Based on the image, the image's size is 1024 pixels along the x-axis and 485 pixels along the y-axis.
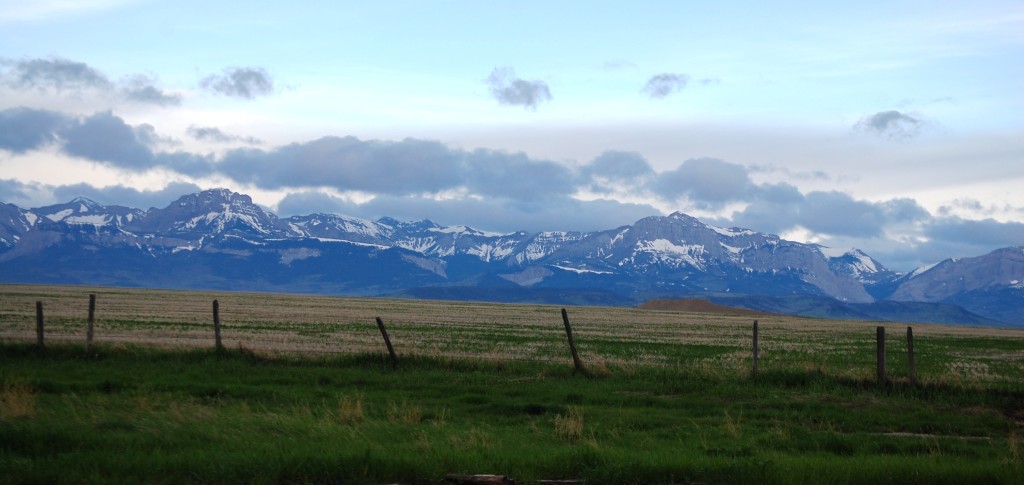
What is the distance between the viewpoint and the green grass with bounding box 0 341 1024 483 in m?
12.1

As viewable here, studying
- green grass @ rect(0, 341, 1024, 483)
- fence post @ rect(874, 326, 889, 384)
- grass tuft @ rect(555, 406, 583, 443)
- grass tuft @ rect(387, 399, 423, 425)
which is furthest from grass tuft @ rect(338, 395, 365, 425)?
fence post @ rect(874, 326, 889, 384)

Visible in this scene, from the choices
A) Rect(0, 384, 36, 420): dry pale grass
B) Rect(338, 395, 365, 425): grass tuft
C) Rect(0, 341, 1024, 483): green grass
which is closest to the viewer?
Rect(0, 341, 1024, 483): green grass

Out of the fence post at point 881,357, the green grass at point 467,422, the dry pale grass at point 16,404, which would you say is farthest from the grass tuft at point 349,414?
the fence post at point 881,357

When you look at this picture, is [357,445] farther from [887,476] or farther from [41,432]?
[887,476]

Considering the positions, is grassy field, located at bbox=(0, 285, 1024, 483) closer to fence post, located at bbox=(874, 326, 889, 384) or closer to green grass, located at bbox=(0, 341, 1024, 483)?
green grass, located at bbox=(0, 341, 1024, 483)

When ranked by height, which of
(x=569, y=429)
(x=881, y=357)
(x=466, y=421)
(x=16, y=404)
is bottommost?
(x=466, y=421)

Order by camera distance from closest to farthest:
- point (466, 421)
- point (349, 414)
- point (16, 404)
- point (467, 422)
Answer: point (16, 404), point (349, 414), point (467, 422), point (466, 421)

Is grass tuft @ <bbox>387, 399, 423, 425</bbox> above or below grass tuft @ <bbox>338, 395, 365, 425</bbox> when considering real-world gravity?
below

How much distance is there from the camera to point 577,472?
40.4 ft

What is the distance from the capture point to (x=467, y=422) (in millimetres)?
16500

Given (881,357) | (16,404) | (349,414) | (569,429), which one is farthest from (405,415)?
(881,357)

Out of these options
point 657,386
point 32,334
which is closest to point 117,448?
point 657,386

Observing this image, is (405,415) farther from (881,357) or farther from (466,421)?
(881,357)

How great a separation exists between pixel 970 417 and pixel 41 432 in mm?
17393
